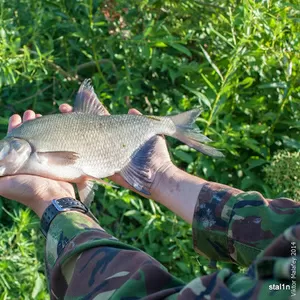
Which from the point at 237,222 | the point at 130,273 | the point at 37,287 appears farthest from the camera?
the point at 37,287

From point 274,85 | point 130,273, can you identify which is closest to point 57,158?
point 130,273

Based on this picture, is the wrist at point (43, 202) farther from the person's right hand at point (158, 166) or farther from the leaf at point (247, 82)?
the leaf at point (247, 82)

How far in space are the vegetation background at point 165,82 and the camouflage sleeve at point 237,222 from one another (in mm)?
841

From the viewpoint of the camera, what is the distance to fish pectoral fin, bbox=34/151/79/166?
2.06 meters

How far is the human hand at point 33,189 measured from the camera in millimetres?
1841

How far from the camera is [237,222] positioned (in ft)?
5.14

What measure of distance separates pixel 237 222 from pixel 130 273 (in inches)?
20.7

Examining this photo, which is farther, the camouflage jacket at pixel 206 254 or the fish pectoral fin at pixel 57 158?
the fish pectoral fin at pixel 57 158

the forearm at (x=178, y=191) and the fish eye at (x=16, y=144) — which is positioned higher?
the fish eye at (x=16, y=144)

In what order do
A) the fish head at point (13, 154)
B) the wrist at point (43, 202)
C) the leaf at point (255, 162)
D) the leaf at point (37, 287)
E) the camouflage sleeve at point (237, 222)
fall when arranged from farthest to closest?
the leaf at point (255, 162), the leaf at point (37, 287), the fish head at point (13, 154), the wrist at point (43, 202), the camouflage sleeve at point (237, 222)

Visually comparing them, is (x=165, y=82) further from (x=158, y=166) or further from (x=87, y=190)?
(x=87, y=190)

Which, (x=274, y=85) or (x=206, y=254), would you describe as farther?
(x=274, y=85)

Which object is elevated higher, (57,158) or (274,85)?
(274,85)

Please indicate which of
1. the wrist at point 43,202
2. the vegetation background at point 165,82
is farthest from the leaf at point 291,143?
the wrist at point 43,202
